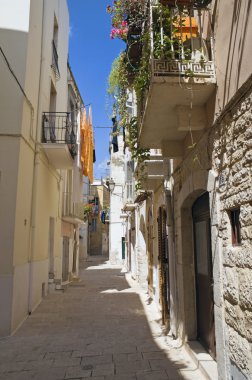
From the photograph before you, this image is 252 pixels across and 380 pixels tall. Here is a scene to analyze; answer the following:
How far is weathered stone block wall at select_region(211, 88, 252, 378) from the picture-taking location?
3.17 m

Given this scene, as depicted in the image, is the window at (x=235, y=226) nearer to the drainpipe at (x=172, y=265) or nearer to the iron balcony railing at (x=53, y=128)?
the drainpipe at (x=172, y=265)

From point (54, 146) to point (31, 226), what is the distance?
2318 mm

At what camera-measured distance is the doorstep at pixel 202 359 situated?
4.32m

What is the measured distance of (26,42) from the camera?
7746mm

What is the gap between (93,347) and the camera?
5875 mm

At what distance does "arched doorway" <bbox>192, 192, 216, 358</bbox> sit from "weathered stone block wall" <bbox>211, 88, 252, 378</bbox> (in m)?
Answer: 1.13

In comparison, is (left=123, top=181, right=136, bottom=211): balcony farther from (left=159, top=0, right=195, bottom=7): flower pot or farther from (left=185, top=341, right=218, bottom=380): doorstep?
(left=159, top=0, right=195, bottom=7): flower pot

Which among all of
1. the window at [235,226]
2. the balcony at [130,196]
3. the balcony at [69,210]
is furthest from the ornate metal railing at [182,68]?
the balcony at [130,196]

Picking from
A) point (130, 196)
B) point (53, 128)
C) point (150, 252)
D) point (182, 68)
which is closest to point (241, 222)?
point (182, 68)

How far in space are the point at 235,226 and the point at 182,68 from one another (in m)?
2.02

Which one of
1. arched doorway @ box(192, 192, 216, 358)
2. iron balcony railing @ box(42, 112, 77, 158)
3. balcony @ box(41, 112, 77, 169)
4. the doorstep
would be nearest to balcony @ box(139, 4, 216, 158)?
arched doorway @ box(192, 192, 216, 358)

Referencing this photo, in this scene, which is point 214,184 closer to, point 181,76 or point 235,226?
point 235,226

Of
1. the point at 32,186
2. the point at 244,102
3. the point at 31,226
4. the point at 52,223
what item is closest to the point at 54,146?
the point at 32,186

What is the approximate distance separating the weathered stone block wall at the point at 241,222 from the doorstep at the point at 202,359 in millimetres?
874
